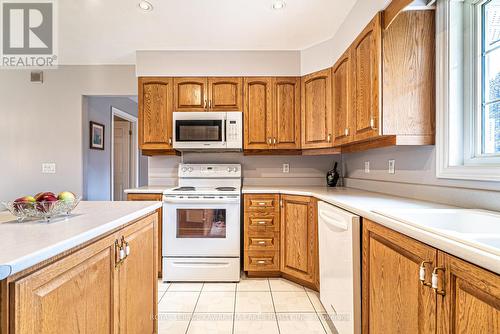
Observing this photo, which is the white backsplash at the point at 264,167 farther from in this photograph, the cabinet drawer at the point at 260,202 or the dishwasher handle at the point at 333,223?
the dishwasher handle at the point at 333,223

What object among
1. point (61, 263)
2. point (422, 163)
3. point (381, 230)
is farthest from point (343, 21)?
point (61, 263)

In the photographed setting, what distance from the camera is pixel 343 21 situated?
2406 millimetres

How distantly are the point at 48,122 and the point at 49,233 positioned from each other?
129 inches

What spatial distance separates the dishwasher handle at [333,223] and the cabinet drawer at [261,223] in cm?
71

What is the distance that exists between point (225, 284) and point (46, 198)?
1.90 meters

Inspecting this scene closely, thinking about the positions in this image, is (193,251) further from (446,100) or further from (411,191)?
(446,100)

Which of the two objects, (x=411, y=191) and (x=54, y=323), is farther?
(x=411, y=191)

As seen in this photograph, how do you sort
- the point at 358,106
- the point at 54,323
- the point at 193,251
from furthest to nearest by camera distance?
the point at 193,251 < the point at 358,106 < the point at 54,323

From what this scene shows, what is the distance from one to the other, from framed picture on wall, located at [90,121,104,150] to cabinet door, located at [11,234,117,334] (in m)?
3.15

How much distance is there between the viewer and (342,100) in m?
2.39

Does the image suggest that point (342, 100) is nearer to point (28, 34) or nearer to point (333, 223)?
point (333, 223)

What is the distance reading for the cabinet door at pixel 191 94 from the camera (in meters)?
2.93

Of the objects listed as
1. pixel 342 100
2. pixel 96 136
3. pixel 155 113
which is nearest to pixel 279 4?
pixel 342 100

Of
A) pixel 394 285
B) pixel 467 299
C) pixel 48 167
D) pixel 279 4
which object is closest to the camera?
pixel 467 299
